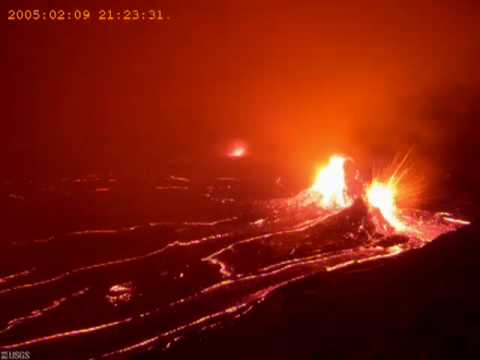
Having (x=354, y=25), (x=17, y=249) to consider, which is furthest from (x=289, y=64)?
(x=17, y=249)

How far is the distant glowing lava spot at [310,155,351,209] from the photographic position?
926 centimetres

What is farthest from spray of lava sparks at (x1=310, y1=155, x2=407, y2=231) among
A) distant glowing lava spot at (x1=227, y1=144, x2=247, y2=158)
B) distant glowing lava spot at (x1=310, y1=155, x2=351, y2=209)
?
distant glowing lava spot at (x1=227, y1=144, x2=247, y2=158)

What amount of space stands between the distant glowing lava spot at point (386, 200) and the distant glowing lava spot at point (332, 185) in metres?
0.46

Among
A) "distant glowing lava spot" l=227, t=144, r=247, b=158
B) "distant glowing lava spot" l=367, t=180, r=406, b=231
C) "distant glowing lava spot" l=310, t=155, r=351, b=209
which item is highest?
"distant glowing lava spot" l=227, t=144, r=247, b=158

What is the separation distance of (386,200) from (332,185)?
1.28 meters

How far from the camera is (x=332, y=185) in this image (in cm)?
1016

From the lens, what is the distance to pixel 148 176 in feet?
38.2

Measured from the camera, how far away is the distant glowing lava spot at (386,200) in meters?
8.29

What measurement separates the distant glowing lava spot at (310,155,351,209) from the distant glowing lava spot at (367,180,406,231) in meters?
0.46

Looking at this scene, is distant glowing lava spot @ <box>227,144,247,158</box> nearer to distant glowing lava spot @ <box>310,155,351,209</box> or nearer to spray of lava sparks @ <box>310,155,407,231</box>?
distant glowing lava spot @ <box>310,155,351,209</box>

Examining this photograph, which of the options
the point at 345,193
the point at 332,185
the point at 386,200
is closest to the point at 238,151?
the point at 332,185

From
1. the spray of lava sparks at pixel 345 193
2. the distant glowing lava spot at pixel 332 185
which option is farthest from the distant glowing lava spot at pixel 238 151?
the spray of lava sparks at pixel 345 193

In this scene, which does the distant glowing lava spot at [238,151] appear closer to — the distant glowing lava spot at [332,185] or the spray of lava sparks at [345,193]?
the distant glowing lava spot at [332,185]

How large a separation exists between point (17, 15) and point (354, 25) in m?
13.2
